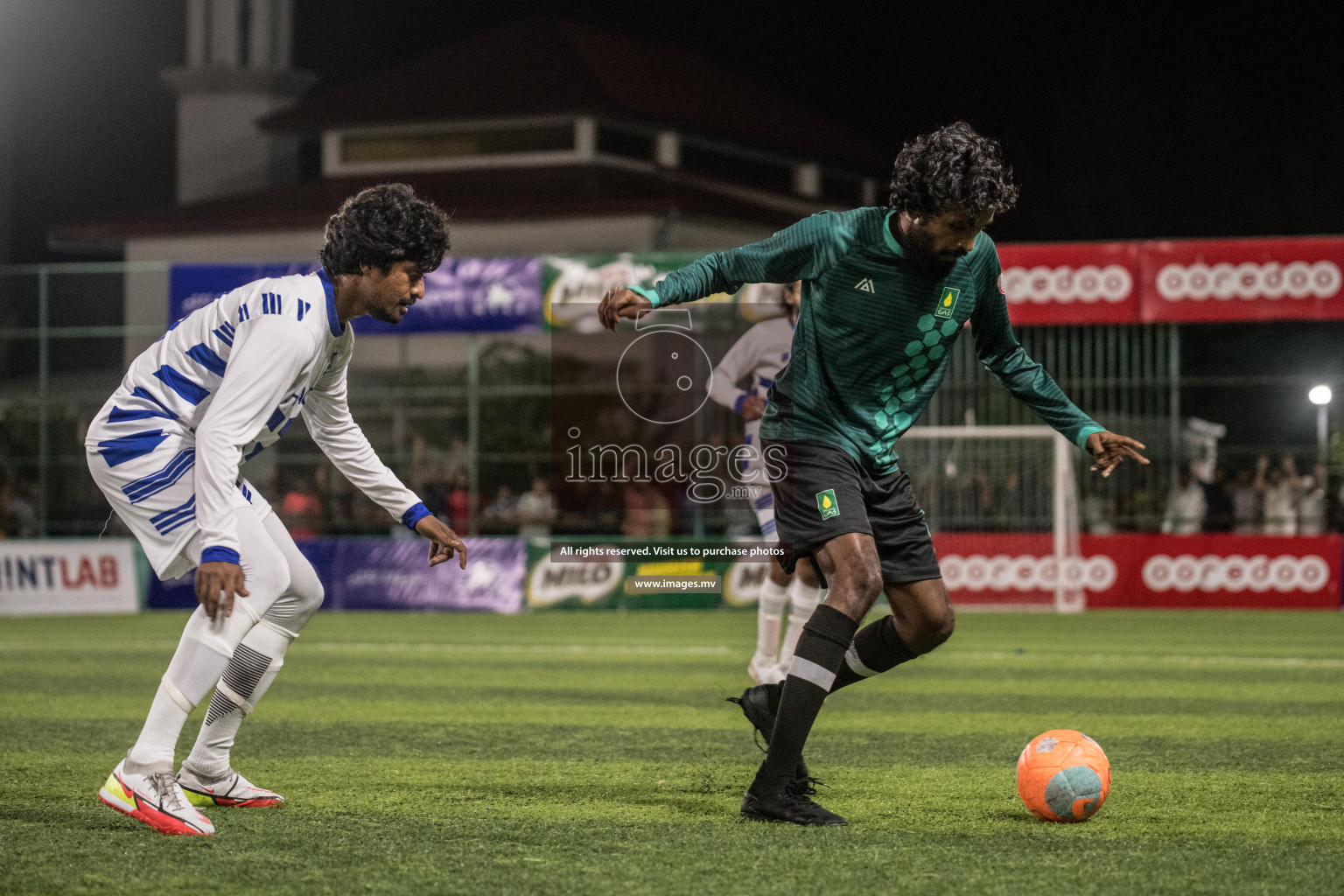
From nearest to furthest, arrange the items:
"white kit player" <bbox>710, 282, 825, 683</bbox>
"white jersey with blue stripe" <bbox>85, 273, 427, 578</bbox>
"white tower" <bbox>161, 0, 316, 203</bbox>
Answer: "white jersey with blue stripe" <bbox>85, 273, 427, 578</bbox>, "white kit player" <bbox>710, 282, 825, 683</bbox>, "white tower" <bbox>161, 0, 316, 203</bbox>

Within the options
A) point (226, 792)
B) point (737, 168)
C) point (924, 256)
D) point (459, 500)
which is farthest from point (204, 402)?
point (737, 168)

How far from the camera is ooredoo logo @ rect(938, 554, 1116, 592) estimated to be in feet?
61.9

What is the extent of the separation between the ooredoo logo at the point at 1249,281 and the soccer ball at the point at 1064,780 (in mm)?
14450

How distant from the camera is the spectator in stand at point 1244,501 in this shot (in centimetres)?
1875

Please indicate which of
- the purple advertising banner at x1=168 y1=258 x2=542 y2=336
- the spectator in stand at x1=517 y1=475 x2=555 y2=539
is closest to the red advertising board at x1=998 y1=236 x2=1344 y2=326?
the purple advertising banner at x1=168 y1=258 x2=542 y2=336

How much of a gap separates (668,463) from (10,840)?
14.0 meters

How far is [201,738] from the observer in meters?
5.46

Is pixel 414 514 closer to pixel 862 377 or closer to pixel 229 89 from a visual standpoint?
pixel 862 377

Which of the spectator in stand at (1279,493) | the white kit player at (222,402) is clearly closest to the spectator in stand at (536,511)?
the spectator in stand at (1279,493)

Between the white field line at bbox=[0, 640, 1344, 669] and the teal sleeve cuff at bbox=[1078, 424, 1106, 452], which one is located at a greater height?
the teal sleeve cuff at bbox=[1078, 424, 1106, 452]

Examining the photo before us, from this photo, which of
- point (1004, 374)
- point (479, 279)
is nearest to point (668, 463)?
point (479, 279)

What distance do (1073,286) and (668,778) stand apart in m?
13.8

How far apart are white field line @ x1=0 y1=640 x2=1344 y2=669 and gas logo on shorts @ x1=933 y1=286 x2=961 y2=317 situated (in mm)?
7099

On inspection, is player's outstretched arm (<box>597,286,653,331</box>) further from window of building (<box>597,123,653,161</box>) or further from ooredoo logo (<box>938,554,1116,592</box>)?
window of building (<box>597,123,653,161</box>)
